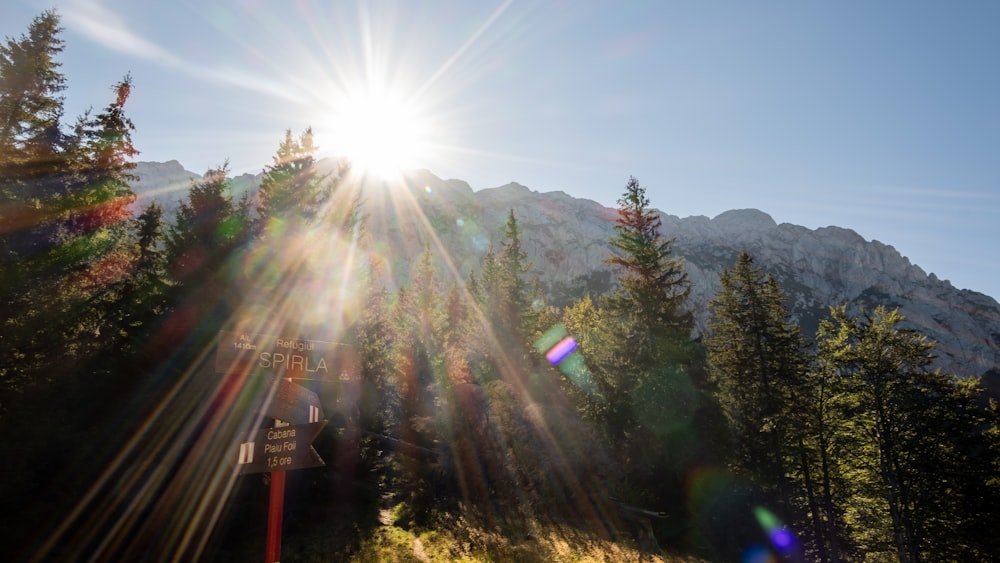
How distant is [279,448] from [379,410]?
2663 centimetres

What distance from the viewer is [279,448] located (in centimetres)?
629

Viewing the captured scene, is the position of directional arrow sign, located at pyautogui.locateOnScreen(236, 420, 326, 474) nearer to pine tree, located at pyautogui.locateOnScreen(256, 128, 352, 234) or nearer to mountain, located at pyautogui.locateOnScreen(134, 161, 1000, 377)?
pine tree, located at pyautogui.locateOnScreen(256, 128, 352, 234)

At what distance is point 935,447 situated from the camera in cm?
2208

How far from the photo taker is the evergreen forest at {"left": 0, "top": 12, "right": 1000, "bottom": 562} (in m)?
14.8

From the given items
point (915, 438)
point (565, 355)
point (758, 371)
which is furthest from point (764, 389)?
point (565, 355)

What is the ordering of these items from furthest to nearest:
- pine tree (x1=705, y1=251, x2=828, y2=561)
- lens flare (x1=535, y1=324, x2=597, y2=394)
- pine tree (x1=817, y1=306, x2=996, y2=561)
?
lens flare (x1=535, y1=324, x2=597, y2=394) → pine tree (x1=705, y1=251, x2=828, y2=561) → pine tree (x1=817, y1=306, x2=996, y2=561)

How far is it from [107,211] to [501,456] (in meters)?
23.0

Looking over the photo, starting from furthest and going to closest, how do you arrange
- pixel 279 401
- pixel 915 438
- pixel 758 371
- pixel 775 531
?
pixel 775 531, pixel 758 371, pixel 915 438, pixel 279 401

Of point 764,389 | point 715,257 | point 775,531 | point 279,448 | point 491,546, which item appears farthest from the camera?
point 715,257

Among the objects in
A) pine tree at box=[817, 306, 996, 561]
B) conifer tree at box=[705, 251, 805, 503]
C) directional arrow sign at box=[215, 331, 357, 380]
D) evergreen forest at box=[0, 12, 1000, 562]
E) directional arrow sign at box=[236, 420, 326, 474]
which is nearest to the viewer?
directional arrow sign at box=[236, 420, 326, 474]

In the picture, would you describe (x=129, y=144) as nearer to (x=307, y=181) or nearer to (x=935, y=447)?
(x=307, y=181)

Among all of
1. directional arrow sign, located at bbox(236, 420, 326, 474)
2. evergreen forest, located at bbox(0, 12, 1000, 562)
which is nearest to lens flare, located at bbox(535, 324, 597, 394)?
evergreen forest, located at bbox(0, 12, 1000, 562)

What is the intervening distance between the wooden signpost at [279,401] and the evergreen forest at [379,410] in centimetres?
31

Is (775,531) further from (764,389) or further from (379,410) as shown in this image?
(379,410)
